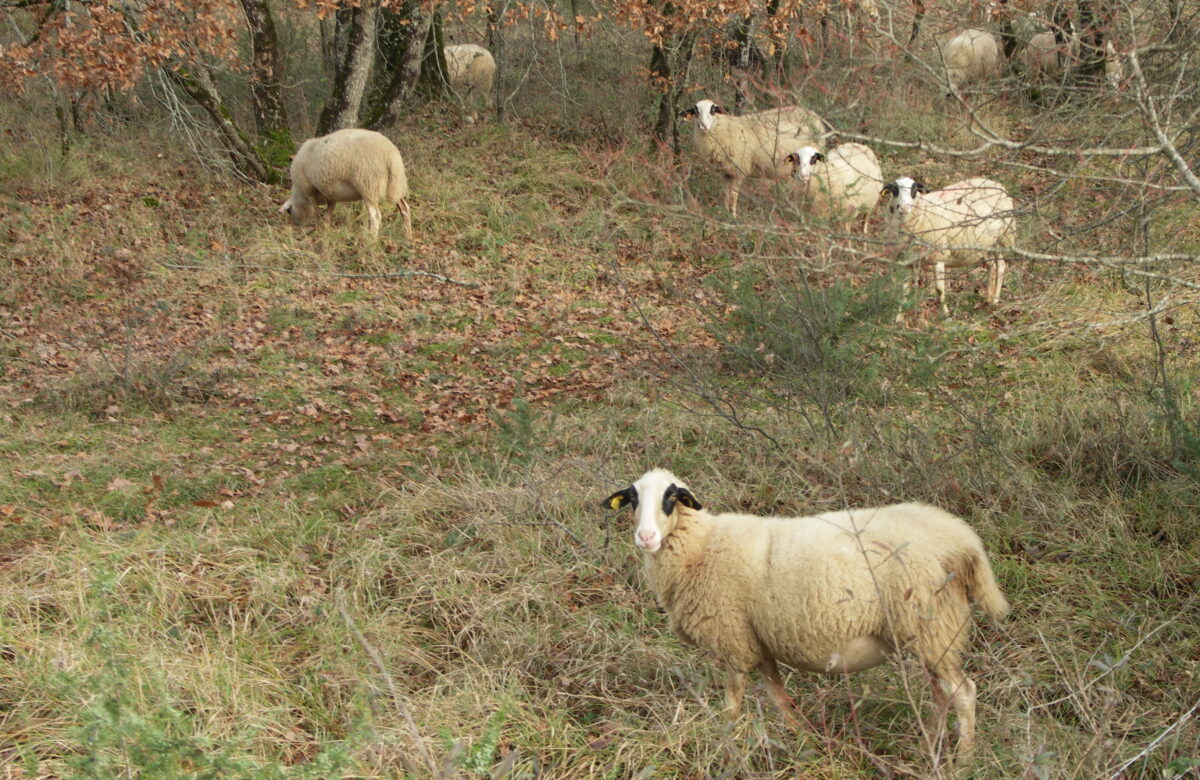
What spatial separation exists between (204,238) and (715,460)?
8.12 metres

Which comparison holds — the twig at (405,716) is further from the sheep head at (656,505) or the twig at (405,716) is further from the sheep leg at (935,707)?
the sheep leg at (935,707)

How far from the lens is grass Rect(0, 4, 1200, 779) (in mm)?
4023

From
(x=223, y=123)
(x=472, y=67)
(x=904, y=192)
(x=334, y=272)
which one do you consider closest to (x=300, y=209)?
(x=223, y=123)

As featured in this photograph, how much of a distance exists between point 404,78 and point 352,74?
1188mm

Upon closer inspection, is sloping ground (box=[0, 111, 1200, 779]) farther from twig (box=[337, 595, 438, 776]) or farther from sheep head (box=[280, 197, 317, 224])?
sheep head (box=[280, 197, 317, 224])

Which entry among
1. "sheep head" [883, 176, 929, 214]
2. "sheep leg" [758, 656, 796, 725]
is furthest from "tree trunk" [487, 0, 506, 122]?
"sheep leg" [758, 656, 796, 725]

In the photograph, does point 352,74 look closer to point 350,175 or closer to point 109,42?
point 350,175

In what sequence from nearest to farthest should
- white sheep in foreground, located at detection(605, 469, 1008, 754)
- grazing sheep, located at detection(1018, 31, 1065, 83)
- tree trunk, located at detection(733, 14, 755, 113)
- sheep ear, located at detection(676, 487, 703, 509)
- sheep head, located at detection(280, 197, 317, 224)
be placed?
white sheep in foreground, located at detection(605, 469, 1008, 754) < sheep ear, located at detection(676, 487, 703, 509) < grazing sheep, located at detection(1018, 31, 1065, 83) < sheep head, located at detection(280, 197, 317, 224) < tree trunk, located at detection(733, 14, 755, 113)

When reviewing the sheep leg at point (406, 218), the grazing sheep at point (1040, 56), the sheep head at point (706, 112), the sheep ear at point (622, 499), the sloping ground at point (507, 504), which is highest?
the grazing sheep at point (1040, 56)

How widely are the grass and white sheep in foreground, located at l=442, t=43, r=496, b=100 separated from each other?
7364 millimetres

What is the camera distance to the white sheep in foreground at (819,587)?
394 cm

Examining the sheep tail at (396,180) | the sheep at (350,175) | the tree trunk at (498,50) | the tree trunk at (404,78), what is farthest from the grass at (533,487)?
the tree trunk at (498,50)

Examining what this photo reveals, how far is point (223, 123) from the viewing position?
1311 cm

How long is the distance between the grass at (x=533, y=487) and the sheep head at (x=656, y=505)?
2.13 ft
